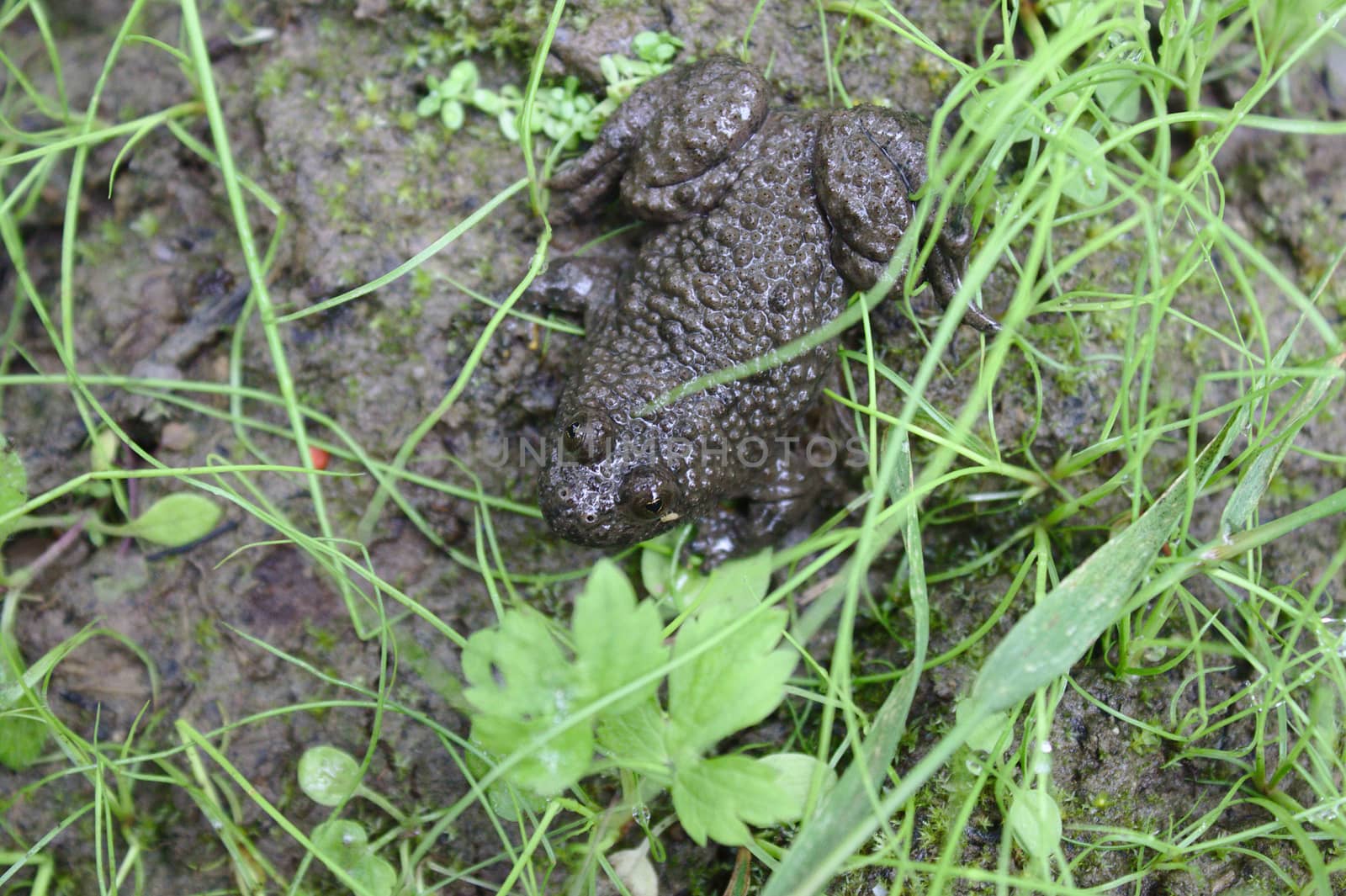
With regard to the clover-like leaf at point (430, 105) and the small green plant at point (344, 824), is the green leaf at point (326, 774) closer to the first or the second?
the small green plant at point (344, 824)

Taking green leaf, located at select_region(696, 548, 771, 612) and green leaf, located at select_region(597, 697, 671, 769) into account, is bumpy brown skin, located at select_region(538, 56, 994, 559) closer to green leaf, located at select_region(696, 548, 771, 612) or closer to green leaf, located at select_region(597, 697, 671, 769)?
green leaf, located at select_region(696, 548, 771, 612)

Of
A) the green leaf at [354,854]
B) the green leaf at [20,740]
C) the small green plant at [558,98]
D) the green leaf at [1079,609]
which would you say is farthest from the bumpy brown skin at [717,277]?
the green leaf at [20,740]

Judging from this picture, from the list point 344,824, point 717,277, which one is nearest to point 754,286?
point 717,277

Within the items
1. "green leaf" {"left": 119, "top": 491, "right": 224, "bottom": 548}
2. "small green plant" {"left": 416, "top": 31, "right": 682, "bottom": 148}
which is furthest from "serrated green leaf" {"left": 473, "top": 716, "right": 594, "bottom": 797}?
"small green plant" {"left": 416, "top": 31, "right": 682, "bottom": 148}

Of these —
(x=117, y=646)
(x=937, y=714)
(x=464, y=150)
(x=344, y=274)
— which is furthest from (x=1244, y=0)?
(x=117, y=646)

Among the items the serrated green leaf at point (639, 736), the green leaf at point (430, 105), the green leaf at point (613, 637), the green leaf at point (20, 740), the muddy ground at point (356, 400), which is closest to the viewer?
the green leaf at point (613, 637)
